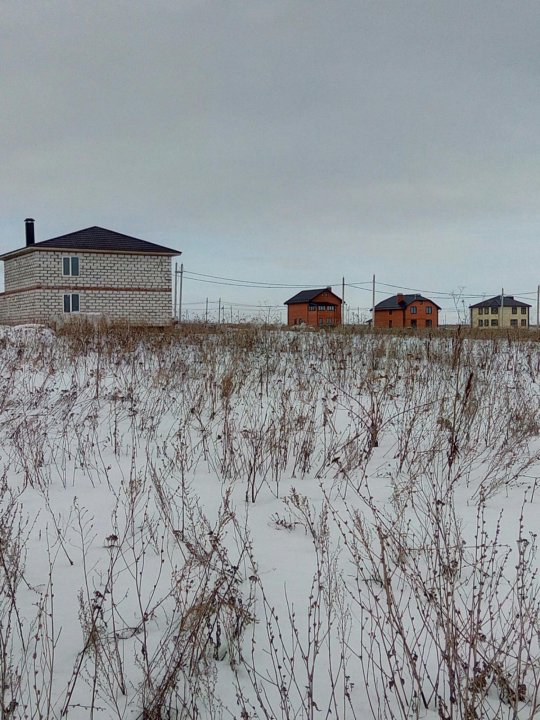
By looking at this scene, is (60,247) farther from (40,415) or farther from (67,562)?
(67,562)

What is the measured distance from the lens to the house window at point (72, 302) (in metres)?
23.7

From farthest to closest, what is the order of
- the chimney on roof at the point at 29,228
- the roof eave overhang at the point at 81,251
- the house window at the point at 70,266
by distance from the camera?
the chimney on roof at the point at 29,228, the house window at the point at 70,266, the roof eave overhang at the point at 81,251

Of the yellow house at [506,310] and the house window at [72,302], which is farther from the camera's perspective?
the yellow house at [506,310]

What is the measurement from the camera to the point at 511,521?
12.2ft

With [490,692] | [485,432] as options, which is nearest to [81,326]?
[485,432]

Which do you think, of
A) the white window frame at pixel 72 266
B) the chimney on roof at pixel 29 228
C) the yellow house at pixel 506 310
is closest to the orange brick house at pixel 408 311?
the yellow house at pixel 506 310

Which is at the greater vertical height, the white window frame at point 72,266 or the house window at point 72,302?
the white window frame at point 72,266

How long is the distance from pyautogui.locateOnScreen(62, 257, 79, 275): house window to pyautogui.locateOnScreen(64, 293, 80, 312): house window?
1010mm

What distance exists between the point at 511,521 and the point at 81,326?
36.8ft

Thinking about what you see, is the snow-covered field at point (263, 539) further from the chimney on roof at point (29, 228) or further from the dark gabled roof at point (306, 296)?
the dark gabled roof at point (306, 296)

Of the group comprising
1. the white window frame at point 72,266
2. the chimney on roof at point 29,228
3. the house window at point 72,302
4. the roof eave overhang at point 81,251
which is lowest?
the house window at point 72,302

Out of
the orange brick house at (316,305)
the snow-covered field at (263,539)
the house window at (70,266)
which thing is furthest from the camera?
the orange brick house at (316,305)

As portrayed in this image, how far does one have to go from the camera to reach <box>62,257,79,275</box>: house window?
23.6 m

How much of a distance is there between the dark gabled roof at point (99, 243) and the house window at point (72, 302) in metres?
2.13
